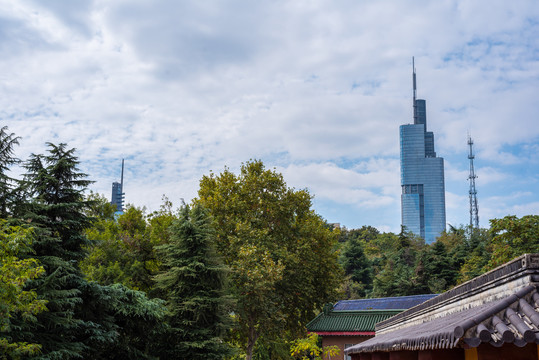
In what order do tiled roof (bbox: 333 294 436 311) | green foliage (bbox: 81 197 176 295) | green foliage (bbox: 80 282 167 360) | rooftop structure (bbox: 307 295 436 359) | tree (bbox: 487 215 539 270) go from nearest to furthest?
green foliage (bbox: 80 282 167 360)
green foliage (bbox: 81 197 176 295)
tree (bbox: 487 215 539 270)
rooftop structure (bbox: 307 295 436 359)
tiled roof (bbox: 333 294 436 311)

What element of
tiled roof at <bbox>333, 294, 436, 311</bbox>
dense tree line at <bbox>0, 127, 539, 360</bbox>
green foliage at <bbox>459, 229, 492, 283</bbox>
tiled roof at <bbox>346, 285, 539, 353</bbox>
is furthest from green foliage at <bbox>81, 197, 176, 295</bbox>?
green foliage at <bbox>459, 229, 492, 283</bbox>

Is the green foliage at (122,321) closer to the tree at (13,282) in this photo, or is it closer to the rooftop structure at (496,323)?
the tree at (13,282)

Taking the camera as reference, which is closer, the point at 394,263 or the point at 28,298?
the point at 28,298

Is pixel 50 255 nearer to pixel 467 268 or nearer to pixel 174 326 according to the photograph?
pixel 174 326

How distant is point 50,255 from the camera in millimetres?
17953

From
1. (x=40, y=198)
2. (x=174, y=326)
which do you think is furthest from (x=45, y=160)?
(x=174, y=326)

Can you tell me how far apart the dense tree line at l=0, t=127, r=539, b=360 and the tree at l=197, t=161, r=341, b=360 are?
77 mm

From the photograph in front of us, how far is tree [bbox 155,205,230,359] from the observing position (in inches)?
878

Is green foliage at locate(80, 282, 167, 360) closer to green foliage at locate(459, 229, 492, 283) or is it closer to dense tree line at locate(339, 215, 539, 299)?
dense tree line at locate(339, 215, 539, 299)

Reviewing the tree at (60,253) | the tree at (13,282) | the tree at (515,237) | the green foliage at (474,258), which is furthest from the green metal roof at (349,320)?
the tree at (13,282)

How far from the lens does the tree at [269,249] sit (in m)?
29.4

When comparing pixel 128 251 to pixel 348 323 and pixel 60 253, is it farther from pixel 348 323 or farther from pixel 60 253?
pixel 348 323

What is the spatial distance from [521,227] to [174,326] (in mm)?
19852

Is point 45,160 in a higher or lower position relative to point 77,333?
higher
